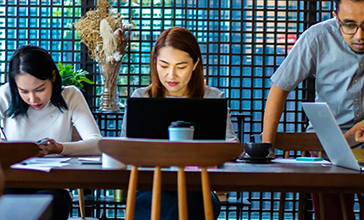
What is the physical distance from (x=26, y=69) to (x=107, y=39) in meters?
1.10

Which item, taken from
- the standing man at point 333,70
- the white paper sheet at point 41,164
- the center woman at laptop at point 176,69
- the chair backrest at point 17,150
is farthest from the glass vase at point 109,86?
the chair backrest at point 17,150

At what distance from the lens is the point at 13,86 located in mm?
2793

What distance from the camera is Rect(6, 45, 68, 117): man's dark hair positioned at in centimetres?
274

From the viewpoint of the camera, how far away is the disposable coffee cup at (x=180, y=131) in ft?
6.40

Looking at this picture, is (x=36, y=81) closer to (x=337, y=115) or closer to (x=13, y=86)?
(x=13, y=86)

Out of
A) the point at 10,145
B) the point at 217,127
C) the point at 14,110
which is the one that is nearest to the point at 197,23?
the point at 14,110

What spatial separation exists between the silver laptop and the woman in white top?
3.40 ft

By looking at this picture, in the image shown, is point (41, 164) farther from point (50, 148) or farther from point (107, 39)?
point (107, 39)

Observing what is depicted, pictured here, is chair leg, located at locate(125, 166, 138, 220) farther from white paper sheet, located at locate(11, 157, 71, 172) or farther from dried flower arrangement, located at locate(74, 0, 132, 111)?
dried flower arrangement, located at locate(74, 0, 132, 111)

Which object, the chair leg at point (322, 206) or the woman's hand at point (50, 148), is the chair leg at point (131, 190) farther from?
the chair leg at point (322, 206)

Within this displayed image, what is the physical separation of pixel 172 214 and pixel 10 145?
27.2 inches

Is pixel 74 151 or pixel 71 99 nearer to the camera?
pixel 74 151

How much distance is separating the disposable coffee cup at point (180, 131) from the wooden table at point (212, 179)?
13 cm

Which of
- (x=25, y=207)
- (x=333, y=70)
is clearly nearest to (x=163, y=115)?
(x=333, y=70)
